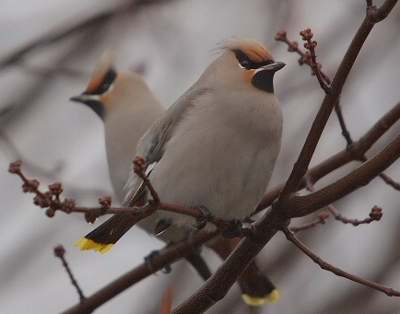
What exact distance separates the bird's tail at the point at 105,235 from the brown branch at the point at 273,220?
23.0 inches

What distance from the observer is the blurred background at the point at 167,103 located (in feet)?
18.6

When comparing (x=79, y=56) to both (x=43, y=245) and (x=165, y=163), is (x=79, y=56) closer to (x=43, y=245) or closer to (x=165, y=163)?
(x=43, y=245)

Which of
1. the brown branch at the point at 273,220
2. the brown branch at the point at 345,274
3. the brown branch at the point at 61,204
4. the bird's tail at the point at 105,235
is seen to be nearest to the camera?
the brown branch at the point at 61,204

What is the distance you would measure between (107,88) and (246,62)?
2.27m

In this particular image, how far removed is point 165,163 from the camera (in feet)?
13.9

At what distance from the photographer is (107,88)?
6.60 metres

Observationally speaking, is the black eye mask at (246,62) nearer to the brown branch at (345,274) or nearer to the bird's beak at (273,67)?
the bird's beak at (273,67)

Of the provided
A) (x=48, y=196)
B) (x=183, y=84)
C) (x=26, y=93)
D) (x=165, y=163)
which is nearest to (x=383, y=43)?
(x=183, y=84)

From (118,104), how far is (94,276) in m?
2.38

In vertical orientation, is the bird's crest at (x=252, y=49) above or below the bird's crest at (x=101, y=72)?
above

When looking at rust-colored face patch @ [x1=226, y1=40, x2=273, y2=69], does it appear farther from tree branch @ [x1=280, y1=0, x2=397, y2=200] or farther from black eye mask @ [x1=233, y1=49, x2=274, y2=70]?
tree branch @ [x1=280, y1=0, x2=397, y2=200]

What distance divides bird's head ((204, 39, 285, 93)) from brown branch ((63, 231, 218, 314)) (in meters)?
0.67

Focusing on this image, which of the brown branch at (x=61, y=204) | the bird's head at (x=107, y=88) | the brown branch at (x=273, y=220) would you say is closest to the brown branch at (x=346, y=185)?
the brown branch at (x=273, y=220)

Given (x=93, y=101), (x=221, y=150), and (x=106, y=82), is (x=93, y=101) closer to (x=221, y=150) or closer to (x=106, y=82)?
(x=106, y=82)
